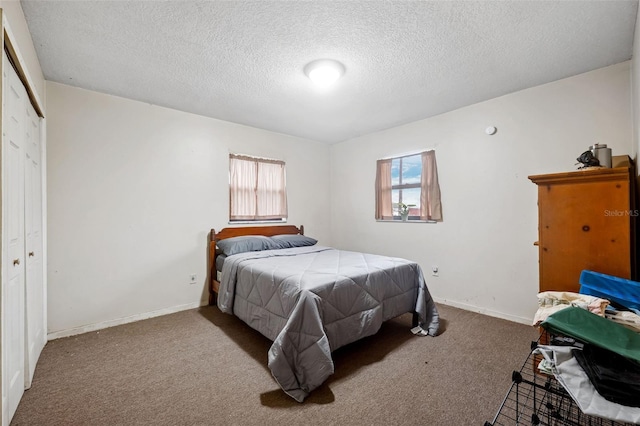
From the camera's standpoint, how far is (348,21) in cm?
185

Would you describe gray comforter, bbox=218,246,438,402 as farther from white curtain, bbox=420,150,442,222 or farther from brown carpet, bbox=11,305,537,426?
white curtain, bbox=420,150,442,222

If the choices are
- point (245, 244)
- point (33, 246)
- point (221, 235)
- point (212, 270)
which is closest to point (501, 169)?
point (245, 244)

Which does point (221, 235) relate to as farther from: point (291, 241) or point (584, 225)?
point (584, 225)

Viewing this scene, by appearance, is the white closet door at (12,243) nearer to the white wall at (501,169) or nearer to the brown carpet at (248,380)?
the brown carpet at (248,380)

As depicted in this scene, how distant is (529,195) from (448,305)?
5.27 feet

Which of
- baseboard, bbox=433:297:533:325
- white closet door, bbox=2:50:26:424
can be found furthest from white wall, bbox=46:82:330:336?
baseboard, bbox=433:297:533:325

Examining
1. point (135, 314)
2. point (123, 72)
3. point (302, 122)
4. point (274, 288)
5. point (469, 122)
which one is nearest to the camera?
point (274, 288)

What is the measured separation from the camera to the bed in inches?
72.9

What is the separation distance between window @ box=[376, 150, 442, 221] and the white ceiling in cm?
93

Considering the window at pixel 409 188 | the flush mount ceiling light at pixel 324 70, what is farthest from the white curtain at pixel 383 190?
the flush mount ceiling light at pixel 324 70

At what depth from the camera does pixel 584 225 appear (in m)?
1.95

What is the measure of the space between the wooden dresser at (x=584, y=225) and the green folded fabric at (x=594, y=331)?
3.31ft

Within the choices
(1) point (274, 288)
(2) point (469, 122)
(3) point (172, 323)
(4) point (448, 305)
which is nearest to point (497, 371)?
(4) point (448, 305)

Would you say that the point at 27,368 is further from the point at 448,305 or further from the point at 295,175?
the point at 448,305
